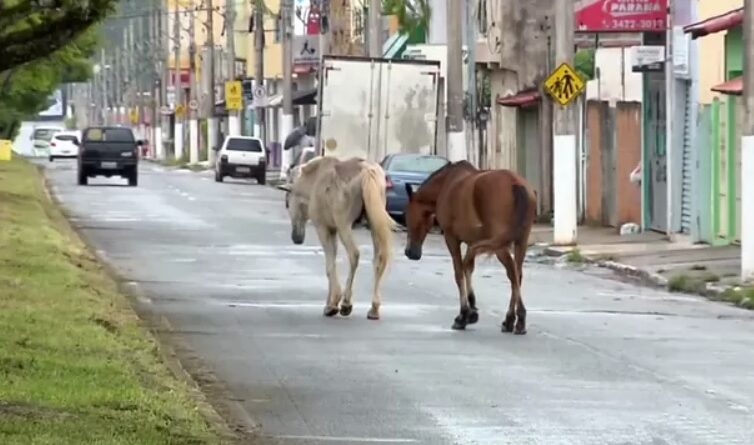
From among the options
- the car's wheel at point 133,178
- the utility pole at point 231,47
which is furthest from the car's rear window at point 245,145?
the utility pole at point 231,47

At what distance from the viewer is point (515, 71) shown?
1673 inches

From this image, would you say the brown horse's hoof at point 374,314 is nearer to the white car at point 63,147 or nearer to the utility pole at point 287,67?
the utility pole at point 287,67

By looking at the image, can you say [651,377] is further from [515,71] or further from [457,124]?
[515,71]

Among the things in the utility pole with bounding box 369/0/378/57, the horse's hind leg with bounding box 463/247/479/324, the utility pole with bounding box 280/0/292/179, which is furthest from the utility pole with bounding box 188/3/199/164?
the horse's hind leg with bounding box 463/247/479/324

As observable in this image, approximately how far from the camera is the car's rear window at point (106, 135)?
55.0 meters

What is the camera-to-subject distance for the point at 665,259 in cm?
2708

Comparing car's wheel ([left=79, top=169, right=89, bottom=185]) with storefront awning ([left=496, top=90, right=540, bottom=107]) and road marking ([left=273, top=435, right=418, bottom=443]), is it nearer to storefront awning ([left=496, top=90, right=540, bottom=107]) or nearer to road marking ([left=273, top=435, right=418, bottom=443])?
storefront awning ([left=496, top=90, right=540, bottom=107])

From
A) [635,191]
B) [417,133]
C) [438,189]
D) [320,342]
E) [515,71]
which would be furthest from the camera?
[515,71]

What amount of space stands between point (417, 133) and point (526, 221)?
2244cm

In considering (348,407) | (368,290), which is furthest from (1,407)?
(368,290)

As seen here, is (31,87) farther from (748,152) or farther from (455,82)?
(748,152)

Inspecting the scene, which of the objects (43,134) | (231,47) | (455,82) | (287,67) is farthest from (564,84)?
(43,134)

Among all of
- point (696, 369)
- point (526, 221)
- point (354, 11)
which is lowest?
point (696, 369)

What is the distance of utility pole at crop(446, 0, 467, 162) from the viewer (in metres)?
39.1
